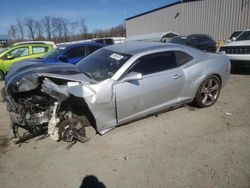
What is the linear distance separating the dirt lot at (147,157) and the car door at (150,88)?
16.6 inches

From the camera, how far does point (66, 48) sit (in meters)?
7.85

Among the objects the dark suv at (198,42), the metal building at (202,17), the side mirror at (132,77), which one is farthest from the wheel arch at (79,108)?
the metal building at (202,17)

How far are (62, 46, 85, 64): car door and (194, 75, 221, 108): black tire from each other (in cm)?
454

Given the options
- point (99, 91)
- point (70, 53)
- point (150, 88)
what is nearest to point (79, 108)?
point (99, 91)

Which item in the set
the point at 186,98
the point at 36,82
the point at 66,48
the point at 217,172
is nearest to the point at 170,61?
the point at 186,98

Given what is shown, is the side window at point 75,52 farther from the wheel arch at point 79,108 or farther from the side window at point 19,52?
the wheel arch at point 79,108

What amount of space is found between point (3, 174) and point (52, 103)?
1240mm

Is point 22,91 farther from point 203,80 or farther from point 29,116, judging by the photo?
point 203,80

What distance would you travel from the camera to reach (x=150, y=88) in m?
3.93

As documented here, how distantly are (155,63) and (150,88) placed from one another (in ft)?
1.72

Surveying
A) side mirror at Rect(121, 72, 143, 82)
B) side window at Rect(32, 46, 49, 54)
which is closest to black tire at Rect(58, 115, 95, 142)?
side mirror at Rect(121, 72, 143, 82)

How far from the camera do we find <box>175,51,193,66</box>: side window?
4.42m

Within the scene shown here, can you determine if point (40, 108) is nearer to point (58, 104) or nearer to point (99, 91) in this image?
point (58, 104)

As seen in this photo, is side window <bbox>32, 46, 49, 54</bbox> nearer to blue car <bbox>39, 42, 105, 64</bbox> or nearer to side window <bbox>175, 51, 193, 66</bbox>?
blue car <bbox>39, 42, 105, 64</bbox>
